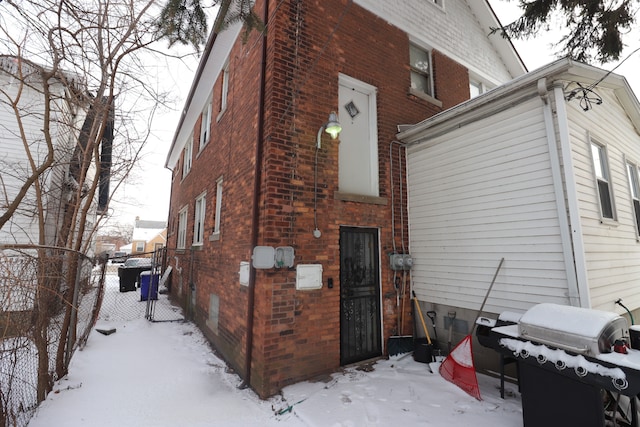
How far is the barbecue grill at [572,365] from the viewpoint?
2494 mm

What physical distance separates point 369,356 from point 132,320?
6.60 m

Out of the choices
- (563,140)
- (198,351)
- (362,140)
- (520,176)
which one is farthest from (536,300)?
(198,351)

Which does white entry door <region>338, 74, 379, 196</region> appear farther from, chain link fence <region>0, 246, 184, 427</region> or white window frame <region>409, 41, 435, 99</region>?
chain link fence <region>0, 246, 184, 427</region>

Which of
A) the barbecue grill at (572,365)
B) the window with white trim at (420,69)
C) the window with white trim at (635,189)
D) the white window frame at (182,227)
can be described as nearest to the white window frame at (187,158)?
the white window frame at (182,227)

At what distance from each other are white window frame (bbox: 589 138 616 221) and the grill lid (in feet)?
8.64

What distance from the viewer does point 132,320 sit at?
26.2ft

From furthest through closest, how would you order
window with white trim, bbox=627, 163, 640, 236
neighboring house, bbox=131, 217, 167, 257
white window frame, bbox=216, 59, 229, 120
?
neighboring house, bbox=131, 217, 167, 257, white window frame, bbox=216, 59, 229, 120, window with white trim, bbox=627, 163, 640, 236

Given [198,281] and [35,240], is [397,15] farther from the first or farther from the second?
[35,240]

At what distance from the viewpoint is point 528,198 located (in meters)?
4.25

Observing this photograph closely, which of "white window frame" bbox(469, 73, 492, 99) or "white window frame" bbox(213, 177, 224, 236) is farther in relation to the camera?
"white window frame" bbox(469, 73, 492, 99)

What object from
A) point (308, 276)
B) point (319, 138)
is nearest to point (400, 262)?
point (308, 276)

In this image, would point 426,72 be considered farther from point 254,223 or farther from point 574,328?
point 574,328

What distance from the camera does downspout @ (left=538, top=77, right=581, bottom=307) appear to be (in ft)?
12.2

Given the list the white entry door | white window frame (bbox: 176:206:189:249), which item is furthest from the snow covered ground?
white window frame (bbox: 176:206:189:249)
